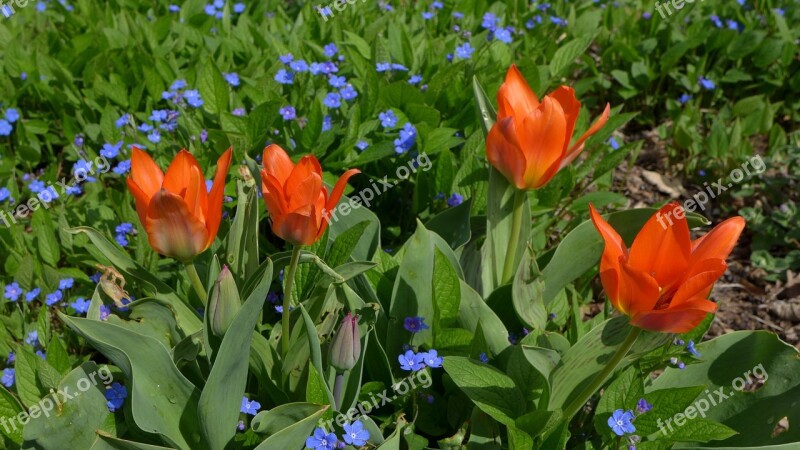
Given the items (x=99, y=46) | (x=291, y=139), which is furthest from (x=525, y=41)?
(x=99, y=46)

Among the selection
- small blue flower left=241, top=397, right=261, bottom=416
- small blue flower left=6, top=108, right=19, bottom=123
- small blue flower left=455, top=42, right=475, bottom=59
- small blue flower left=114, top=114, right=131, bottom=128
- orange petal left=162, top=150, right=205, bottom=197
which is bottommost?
small blue flower left=241, top=397, right=261, bottom=416

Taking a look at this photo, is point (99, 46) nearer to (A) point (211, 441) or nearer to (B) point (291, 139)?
(B) point (291, 139)

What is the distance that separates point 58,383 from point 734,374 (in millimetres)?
1580

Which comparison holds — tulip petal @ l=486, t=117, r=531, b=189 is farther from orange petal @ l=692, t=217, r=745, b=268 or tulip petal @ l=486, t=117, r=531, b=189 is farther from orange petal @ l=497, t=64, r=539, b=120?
orange petal @ l=692, t=217, r=745, b=268

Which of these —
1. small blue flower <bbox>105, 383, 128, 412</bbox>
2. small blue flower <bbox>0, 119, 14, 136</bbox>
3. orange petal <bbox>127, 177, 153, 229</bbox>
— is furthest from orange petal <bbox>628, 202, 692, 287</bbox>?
small blue flower <bbox>0, 119, 14, 136</bbox>

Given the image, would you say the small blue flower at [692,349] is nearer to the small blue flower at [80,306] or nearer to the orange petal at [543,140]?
the orange petal at [543,140]

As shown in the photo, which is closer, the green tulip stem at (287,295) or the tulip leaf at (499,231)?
the green tulip stem at (287,295)

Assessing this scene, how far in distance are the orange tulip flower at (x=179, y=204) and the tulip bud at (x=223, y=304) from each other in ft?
0.28

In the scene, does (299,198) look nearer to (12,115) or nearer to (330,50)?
(330,50)

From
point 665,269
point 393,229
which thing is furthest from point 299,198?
point 393,229

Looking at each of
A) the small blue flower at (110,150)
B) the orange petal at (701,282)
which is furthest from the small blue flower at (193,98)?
the orange petal at (701,282)

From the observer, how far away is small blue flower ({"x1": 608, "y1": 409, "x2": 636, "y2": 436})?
63.4 inches

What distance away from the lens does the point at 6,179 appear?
289cm

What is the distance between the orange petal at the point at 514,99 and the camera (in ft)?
5.57
